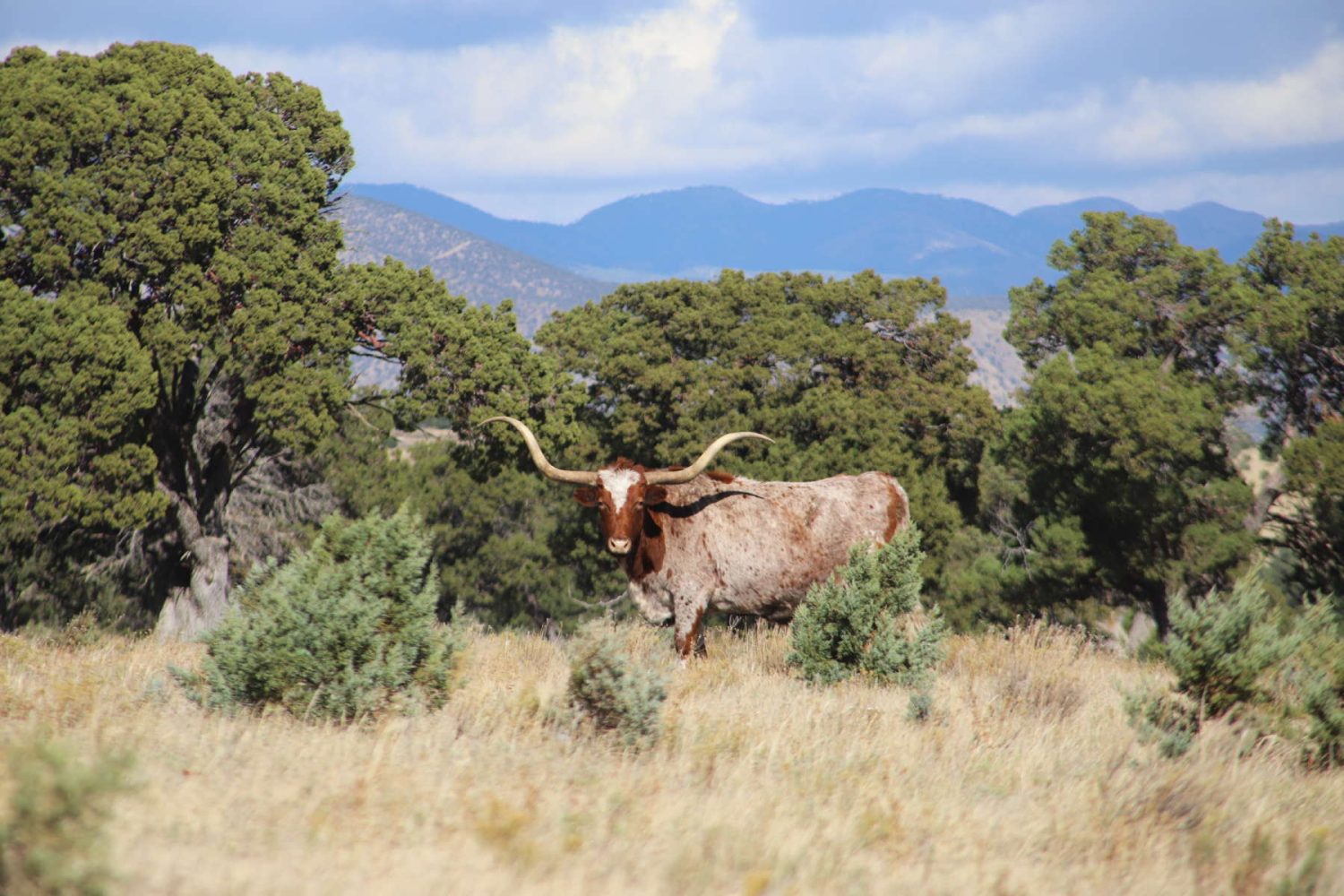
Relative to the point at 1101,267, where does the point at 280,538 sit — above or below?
below

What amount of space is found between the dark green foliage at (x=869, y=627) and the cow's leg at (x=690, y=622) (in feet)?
5.65

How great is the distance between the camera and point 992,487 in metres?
36.4

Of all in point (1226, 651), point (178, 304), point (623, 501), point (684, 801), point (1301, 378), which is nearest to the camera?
point (684, 801)

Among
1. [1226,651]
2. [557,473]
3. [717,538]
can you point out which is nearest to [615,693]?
[1226,651]

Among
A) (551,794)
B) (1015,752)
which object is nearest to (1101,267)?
(1015,752)

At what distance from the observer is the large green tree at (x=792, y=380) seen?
26500 mm

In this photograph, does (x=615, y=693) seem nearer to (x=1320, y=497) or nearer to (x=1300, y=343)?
(x=1320, y=497)

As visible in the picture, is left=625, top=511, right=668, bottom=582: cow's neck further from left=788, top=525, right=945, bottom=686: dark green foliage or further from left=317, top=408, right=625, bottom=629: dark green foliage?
left=317, top=408, right=625, bottom=629: dark green foliage

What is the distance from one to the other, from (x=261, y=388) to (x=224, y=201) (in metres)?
2.70

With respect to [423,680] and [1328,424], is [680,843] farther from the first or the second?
[1328,424]

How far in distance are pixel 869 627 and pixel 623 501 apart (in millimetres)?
2900

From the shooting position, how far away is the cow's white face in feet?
34.4

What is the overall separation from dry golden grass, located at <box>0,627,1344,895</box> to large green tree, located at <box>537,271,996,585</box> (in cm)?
1855

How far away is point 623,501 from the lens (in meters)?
10.6
